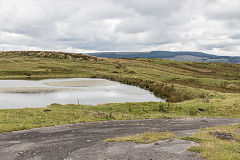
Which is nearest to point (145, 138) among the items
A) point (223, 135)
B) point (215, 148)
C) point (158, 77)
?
point (215, 148)

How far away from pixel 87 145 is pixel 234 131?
49.2 feet

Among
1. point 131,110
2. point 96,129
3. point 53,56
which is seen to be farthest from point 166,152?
point 53,56

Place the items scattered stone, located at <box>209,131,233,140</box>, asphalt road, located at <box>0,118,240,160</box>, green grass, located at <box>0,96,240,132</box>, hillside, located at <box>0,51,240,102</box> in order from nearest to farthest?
asphalt road, located at <box>0,118,240,160</box>, scattered stone, located at <box>209,131,233,140</box>, green grass, located at <box>0,96,240,132</box>, hillside, located at <box>0,51,240,102</box>

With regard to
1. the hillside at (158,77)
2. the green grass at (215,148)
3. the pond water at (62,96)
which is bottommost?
the pond water at (62,96)

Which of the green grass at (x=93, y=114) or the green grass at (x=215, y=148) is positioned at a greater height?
the green grass at (x=215, y=148)

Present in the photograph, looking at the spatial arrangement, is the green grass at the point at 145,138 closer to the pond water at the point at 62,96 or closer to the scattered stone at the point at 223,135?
the scattered stone at the point at 223,135

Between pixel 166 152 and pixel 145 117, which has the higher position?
pixel 166 152

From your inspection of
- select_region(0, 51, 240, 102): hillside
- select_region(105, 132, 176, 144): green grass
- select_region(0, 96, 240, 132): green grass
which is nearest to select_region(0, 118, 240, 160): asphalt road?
select_region(105, 132, 176, 144): green grass

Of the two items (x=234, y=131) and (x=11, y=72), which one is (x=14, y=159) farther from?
(x=11, y=72)

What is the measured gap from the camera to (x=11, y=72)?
11394 cm

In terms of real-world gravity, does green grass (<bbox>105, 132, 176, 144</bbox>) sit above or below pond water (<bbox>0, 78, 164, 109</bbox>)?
above

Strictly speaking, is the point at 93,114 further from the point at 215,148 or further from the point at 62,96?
the point at 62,96

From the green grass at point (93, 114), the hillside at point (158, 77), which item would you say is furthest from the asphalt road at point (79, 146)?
the hillside at point (158, 77)

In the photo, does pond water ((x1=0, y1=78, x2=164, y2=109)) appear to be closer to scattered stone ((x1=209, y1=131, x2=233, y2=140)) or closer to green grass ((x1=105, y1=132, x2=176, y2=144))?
green grass ((x1=105, y1=132, x2=176, y2=144))
